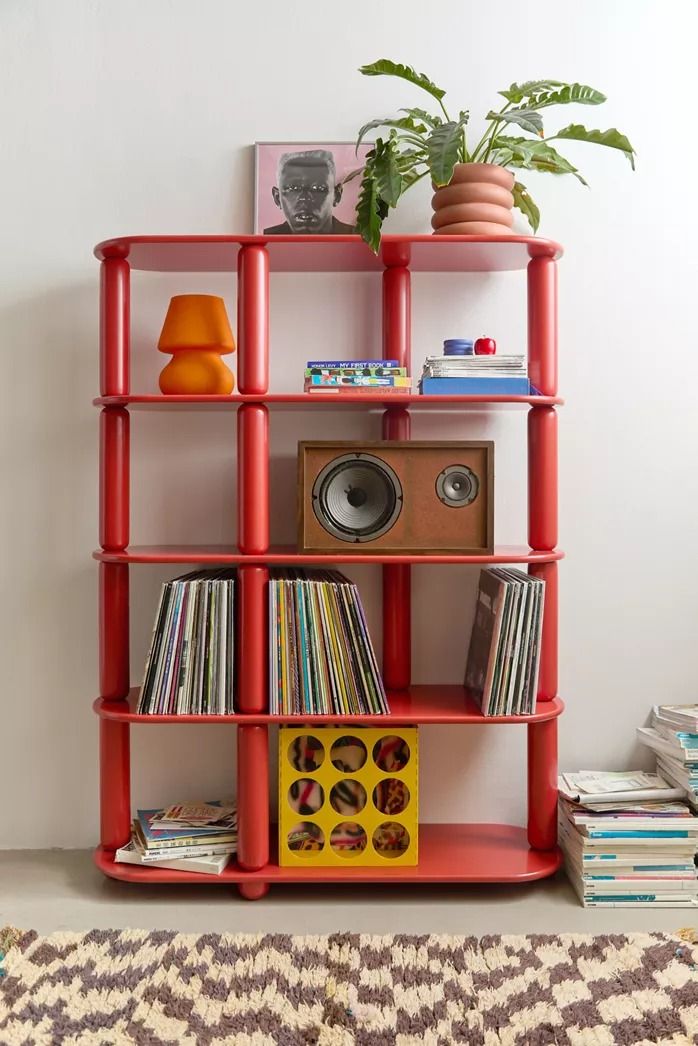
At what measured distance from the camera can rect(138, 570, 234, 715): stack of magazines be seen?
223 centimetres

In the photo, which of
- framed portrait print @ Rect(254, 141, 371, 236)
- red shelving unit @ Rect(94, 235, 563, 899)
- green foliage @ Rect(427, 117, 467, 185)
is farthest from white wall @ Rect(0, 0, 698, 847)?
green foliage @ Rect(427, 117, 467, 185)

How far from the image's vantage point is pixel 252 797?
223cm

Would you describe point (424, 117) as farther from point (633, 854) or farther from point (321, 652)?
point (633, 854)

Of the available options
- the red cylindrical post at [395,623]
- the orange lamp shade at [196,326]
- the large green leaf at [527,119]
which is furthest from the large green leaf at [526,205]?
the orange lamp shade at [196,326]

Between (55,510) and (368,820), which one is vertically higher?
(55,510)

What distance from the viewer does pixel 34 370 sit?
100 inches

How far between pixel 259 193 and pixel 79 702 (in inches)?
54.0

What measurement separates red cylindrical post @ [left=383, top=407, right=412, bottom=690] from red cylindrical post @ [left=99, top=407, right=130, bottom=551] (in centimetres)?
64

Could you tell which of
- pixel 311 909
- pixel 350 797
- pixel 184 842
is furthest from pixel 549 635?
pixel 184 842

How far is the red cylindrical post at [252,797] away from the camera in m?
2.23

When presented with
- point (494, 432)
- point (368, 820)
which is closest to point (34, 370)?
point (494, 432)

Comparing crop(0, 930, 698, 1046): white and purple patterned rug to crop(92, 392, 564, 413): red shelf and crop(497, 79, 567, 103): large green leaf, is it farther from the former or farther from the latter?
crop(497, 79, 567, 103): large green leaf

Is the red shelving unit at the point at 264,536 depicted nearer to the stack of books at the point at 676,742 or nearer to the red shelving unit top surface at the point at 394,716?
the red shelving unit top surface at the point at 394,716

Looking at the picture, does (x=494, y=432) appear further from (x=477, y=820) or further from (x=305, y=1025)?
(x=305, y=1025)
